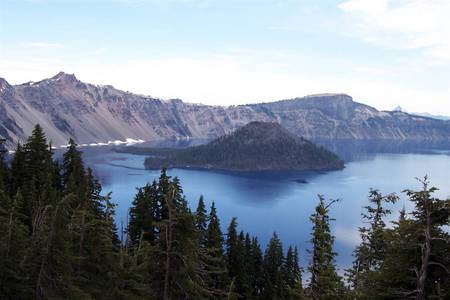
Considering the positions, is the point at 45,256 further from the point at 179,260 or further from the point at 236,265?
the point at 236,265

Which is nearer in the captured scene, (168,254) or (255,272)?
(168,254)

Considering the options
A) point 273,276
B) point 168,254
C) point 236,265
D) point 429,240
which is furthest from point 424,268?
point 273,276

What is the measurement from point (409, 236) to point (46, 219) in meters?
18.0

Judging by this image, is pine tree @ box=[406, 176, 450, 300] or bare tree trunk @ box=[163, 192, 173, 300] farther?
bare tree trunk @ box=[163, 192, 173, 300]

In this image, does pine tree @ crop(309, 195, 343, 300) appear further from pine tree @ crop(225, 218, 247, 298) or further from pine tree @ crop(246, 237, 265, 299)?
pine tree @ crop(246, 237, 265, 299)

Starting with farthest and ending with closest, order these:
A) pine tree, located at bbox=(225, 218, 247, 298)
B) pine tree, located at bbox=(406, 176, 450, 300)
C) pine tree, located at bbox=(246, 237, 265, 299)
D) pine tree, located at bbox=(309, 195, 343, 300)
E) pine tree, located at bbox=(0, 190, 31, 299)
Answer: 1. pine tree, located at bbox=(246, 237, 265, 299)
2. pine tree, located at bbox=(225, 218, 247, 298)
3. pine tree, located at bbox=(309, 195, 343, 300)
4. pine tree, located at bbox=(0, 190, 31, 299)
5. pine tree, located at bbox=(406, 176, 450, 300)

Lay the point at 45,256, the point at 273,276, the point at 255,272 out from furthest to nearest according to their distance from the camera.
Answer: the point at 273,276 → the point at 255,272 → the point at 45,256

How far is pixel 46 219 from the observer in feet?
76.8

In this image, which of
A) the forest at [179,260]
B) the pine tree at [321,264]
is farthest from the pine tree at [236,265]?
the pine tree at [321,264]

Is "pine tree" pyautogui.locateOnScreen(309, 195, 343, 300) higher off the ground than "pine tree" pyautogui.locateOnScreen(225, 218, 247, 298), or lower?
higher

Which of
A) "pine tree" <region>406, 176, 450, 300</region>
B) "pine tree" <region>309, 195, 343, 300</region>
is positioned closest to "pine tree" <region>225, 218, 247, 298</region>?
"pine tree" <region>309, 195, 343, 300</region>

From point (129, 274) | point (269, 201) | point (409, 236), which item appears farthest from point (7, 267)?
point (269, 201)

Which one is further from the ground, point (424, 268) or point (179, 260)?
point (424, 268)

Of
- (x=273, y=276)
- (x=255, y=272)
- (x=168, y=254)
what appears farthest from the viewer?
(x=273, y=276)
